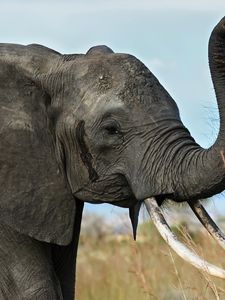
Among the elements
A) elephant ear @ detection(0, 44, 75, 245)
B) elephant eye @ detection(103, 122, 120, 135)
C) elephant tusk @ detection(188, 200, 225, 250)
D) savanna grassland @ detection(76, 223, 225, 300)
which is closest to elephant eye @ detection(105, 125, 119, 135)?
elephant eye @ detection(103, 122, 120, 135)

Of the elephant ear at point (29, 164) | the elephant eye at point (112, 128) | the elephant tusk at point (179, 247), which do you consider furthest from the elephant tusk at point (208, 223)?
the elephant ear at point (29, 164)

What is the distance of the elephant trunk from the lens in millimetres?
5879

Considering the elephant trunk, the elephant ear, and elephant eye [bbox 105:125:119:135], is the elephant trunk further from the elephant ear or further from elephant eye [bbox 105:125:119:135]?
the elephant ear

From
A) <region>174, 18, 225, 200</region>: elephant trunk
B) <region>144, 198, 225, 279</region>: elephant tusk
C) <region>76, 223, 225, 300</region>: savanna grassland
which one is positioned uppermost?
<region>174, 18, 225, 200</region>: elephant trunk

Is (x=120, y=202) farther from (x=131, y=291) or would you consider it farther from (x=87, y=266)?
(x=87, y=266)

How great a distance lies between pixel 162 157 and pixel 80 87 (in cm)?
48

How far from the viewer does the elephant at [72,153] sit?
20.1ft

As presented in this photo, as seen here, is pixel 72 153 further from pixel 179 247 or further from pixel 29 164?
pixel 179 247

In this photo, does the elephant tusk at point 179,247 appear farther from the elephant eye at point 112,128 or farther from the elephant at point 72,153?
the elephant eye at point 112,128

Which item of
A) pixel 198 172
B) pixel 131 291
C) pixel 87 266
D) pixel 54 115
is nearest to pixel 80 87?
pixel 54 115

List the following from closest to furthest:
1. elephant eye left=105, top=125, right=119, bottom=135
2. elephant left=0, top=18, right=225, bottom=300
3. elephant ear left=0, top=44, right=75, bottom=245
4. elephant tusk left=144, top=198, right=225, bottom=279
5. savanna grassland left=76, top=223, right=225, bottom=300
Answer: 1. elephant tusk left=144, top=198, right=225, bottom=279
2. elephant left=0, top=18, right=225, bottom=300
3. elephant eye left=105, top=125, right=119, bottom=135
4. elephant ear left=0, top=44, right=75, bottom=245
5. savanna grassland left=76, top=223, right=225, bottom=300

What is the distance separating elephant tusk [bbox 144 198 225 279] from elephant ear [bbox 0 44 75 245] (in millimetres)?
571

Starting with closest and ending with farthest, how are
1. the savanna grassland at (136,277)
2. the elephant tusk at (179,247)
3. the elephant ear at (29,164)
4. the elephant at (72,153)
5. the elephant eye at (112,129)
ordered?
the elephant tusk at (179,247)
the elephant at (72,153)
the elephant eye at (112,129)
the elephant ear at (29,164)
the savanna grassland at (136,277)

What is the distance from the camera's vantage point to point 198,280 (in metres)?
8.84
